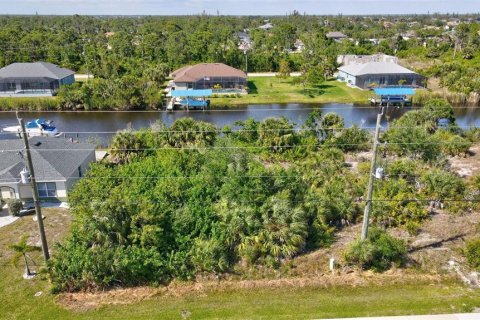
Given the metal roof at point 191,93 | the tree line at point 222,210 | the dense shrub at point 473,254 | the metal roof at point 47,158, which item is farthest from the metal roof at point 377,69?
the dense shrub at point 473,254

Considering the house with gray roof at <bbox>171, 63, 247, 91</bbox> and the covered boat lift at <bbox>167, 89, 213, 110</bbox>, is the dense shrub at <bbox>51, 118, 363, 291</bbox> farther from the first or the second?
the house with gray roof at <bbox>171, 63, 247, 91</bbox>

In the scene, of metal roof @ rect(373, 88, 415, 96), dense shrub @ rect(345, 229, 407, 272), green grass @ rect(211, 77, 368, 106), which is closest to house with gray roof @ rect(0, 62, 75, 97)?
green grass @ rect(211, 77, 368, 106)

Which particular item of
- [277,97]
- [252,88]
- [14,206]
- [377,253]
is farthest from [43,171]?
[252,88]

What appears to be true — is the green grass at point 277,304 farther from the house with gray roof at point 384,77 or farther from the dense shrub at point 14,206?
the house with gray roof at point 384,77

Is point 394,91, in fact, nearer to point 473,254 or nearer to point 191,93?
point 191,93

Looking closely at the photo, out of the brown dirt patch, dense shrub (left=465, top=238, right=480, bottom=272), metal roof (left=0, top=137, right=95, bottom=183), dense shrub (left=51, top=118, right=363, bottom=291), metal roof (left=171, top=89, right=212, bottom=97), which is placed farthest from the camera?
metal roof (left=171, top=89, right=212, bottom=97)

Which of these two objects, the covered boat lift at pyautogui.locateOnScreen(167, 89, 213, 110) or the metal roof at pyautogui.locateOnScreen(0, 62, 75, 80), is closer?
the covered boat lift at pyautogui.locateOnScreen(167, 89, 213, 110)
